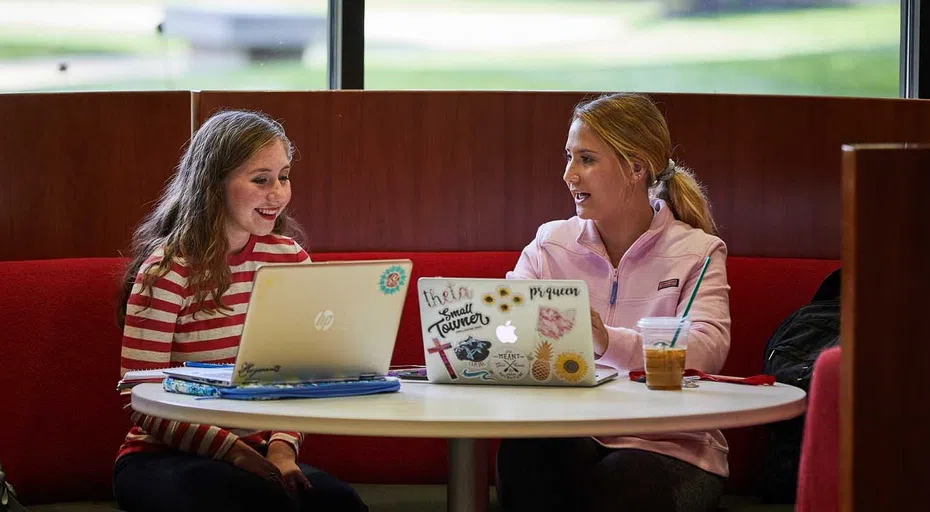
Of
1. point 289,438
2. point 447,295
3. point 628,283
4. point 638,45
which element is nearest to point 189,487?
point 289,438

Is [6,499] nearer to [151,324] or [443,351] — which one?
[151,324]

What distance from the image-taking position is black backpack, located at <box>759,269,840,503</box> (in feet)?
8.26

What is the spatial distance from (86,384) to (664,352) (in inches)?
54.0

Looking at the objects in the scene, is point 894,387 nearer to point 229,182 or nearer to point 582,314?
point 582,314

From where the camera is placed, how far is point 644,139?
257 cm

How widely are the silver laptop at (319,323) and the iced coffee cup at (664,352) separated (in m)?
0.41

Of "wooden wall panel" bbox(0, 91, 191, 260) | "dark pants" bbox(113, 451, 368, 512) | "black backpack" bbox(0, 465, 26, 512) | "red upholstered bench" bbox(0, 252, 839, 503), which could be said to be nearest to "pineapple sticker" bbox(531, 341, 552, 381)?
"dark pants" bbox(113, 451, 368, 512)

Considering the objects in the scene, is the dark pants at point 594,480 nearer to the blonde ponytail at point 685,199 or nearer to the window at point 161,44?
the blonde ponytail at point 685,199

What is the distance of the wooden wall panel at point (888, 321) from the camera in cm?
144

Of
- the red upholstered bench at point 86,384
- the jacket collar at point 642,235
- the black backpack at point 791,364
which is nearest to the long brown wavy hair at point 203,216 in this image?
the red upholstered bench at point 86,384

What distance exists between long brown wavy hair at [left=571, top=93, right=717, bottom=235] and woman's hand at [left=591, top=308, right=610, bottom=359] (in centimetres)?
53

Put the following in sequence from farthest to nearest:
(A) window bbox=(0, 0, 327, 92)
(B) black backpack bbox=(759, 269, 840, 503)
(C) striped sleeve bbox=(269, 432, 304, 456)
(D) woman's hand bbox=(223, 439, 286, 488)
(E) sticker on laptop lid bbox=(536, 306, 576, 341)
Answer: (A) window bbox=(0, 0, 327, 92) < (B) black backpack bbox=(759, 269, 840, 503) < (C) striped sleeve bbox=(269, 432, 304, 456) < (D) woman's hand bbox=(223, 439, 286, 488) < (E) sticker on laptop lid bbox=(536, 306, 576, 341)

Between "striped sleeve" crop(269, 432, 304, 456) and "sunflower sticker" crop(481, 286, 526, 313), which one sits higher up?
"sunflower sticker" crop(481, 286, 526, 313)

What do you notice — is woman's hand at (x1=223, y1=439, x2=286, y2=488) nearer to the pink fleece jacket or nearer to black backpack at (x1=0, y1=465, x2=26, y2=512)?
black backpack at (x1=0, y1=465, x2=26, y2=512)
